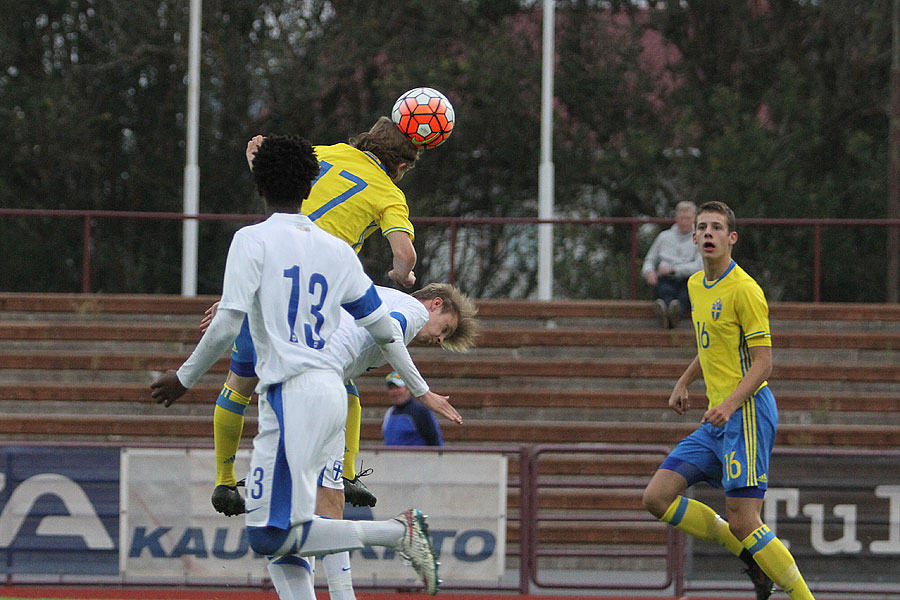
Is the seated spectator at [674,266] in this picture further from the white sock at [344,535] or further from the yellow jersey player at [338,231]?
the white sock at [344,535]

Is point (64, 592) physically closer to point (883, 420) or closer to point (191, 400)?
point (191, 400)

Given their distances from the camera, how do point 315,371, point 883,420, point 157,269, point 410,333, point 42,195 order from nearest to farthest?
1. point 315,371
2. point 410,333
3. point 883,420
4. point 157,269
5. point 42,195

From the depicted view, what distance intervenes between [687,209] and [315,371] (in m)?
9.10

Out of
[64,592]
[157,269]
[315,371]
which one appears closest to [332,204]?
[315,371]

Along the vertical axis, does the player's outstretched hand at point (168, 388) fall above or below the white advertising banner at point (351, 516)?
above

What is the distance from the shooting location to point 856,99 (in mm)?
25016

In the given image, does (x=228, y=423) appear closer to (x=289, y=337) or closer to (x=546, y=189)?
(x=289, y=337)

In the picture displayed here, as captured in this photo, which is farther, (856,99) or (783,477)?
(856,99)

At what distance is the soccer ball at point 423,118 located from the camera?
267 inches

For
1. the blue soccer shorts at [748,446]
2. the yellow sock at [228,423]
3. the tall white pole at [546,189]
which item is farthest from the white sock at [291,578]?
the tall white pole at [546,189]

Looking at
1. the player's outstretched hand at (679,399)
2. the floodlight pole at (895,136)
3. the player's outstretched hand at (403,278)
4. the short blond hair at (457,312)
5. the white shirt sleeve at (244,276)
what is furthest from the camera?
the floodlight pole at (895,136)

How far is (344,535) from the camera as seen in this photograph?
5523mm

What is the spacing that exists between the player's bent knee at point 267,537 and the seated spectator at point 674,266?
895 centimetres

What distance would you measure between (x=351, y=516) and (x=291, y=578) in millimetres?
4451
